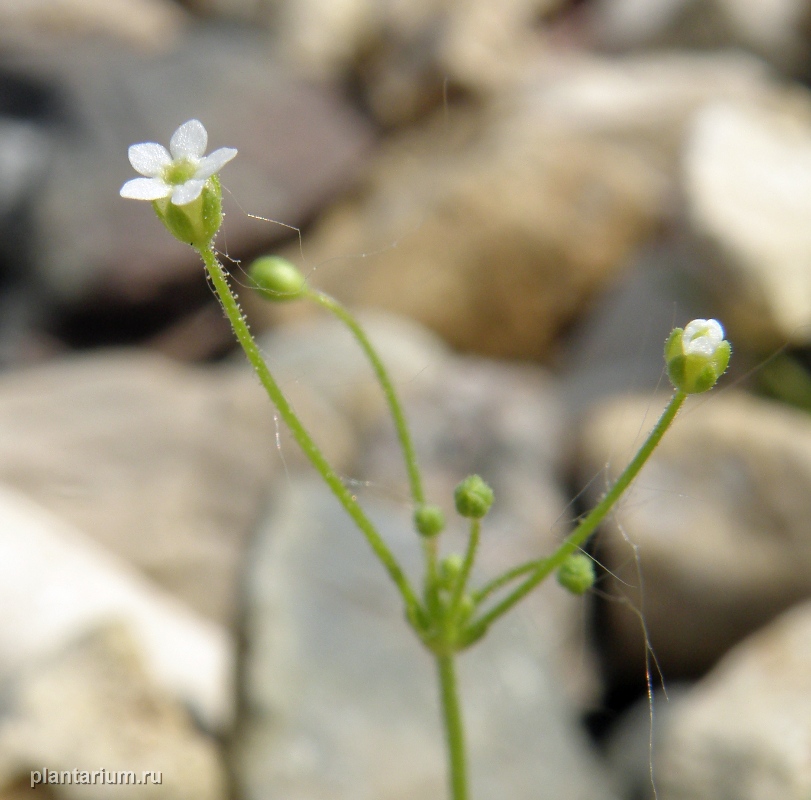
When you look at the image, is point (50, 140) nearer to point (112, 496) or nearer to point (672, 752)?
point (112, 496)

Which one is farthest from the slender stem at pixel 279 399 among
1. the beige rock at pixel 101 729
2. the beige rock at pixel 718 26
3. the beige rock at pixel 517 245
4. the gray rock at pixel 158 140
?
the beige rock at pixel 718 26

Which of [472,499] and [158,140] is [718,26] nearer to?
[158,140]

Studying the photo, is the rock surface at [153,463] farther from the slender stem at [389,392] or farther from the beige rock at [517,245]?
the slender stem at [389,392]

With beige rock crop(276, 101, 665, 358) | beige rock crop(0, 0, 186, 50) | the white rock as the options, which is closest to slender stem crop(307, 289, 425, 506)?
the white rock

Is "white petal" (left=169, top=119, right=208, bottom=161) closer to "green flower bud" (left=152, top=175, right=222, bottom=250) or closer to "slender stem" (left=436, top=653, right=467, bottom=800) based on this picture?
"green flower bud" (left=152, top=175, right=222, bottom=250)

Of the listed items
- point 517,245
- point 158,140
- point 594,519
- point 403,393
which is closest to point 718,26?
point 517,245

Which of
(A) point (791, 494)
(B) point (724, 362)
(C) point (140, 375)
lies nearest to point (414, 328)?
(C) point (140, 375)
